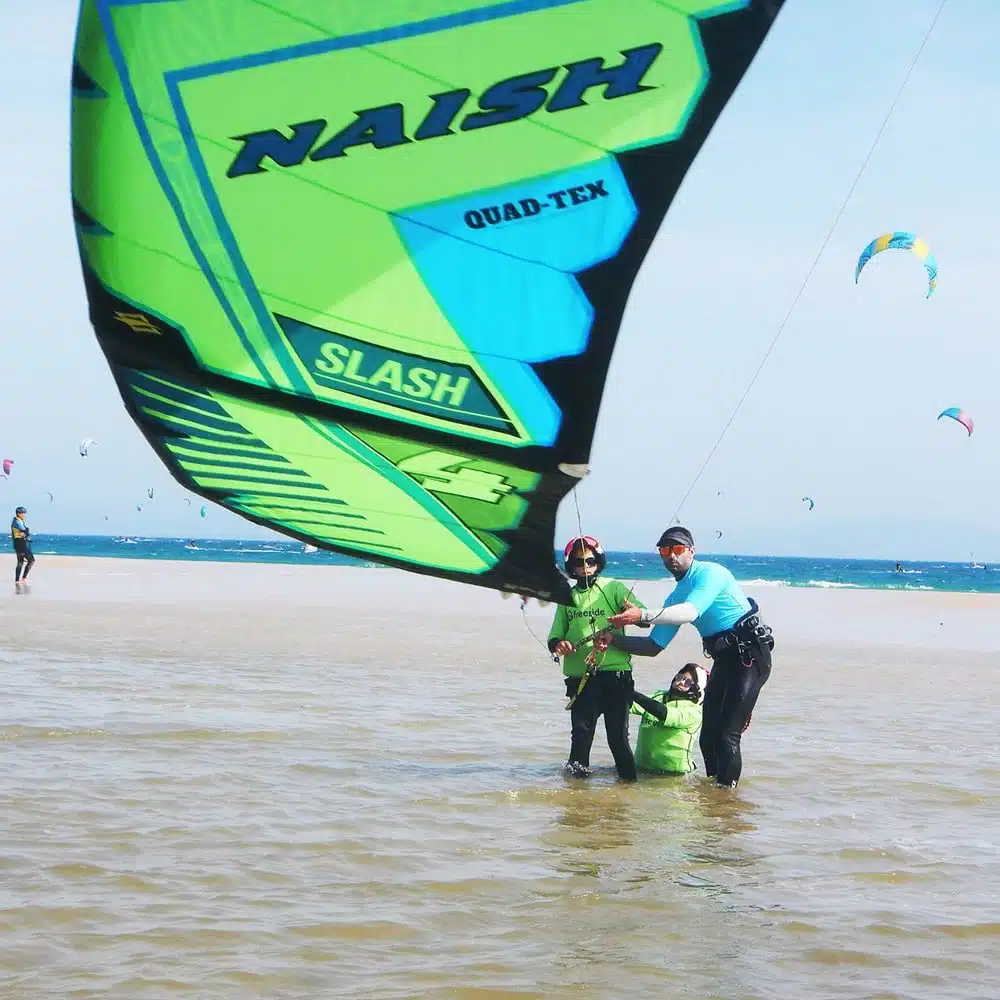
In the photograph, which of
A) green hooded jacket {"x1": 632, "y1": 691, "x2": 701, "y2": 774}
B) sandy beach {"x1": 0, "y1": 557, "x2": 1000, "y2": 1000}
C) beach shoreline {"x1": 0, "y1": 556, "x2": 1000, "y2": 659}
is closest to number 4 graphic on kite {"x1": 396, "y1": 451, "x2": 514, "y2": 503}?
sandy beach {"x1": 0, "y1": 557, "x2": 1000, "y2": 1000}

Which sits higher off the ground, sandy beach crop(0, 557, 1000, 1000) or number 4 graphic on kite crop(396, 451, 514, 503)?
number 4 graphic on kite crop(396, 451, 514, 503)

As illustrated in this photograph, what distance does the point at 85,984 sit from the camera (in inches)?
166

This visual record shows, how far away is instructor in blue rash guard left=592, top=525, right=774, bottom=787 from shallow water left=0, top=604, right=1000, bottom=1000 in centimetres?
36

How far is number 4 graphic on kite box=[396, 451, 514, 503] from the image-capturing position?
332 cm

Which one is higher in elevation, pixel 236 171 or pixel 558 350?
pixel 236 171

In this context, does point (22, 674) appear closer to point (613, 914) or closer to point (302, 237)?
point (613, 914)

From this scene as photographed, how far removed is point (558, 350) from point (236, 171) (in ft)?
2.85

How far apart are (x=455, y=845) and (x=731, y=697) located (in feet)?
6.59

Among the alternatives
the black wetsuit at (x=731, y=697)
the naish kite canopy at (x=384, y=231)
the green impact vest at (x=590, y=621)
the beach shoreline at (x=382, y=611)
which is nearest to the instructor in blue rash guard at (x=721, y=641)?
the black wetsuit at (x=731, y=697)

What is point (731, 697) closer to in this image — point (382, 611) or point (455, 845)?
point (455, 845)

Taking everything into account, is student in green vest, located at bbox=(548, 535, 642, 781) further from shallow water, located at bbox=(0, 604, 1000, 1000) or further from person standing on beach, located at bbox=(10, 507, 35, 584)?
person standing on beach, located at bbox=(10, 507, 35, 584)

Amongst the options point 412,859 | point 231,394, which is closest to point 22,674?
point 412,859

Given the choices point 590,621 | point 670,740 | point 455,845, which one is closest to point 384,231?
point 455,845

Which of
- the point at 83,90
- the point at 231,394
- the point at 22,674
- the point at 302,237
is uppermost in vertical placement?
the point at 83,90
